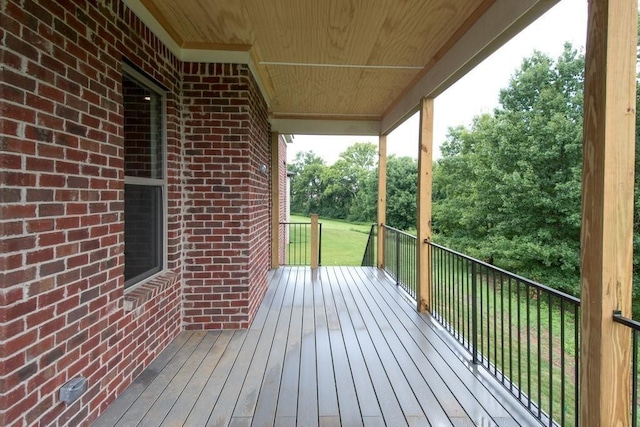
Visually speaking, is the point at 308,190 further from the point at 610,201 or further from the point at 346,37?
the point at 610,201

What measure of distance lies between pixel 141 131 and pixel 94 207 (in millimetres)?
945

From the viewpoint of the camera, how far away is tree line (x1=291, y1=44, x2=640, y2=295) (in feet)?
34.4

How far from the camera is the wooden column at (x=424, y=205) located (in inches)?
150

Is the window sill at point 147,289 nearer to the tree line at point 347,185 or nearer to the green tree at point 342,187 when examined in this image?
the tree line at point 347,185

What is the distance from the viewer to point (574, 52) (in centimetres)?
1173

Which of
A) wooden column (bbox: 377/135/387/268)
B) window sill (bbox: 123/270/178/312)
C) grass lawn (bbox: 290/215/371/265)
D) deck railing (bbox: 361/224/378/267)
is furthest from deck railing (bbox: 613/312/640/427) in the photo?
grass lawn (bbox: 290/215/371/265)

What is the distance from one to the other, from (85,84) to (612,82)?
2.45m

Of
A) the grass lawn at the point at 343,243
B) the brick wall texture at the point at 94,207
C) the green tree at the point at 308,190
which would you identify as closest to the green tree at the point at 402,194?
the grass lawn at the point at 343,243

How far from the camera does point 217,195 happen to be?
325 centimetres

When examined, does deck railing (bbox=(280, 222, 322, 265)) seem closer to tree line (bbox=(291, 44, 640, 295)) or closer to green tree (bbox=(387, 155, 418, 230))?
tree line (bbox=(291, 44, 640, 295))

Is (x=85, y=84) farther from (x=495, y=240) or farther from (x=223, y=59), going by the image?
(x=495, y=240)

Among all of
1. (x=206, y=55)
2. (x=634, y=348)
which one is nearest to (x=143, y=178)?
(x=206, y=55)

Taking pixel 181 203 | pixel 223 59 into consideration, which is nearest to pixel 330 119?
pixel 223 59

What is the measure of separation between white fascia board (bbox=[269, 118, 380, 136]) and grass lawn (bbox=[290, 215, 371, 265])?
23.5 feet
